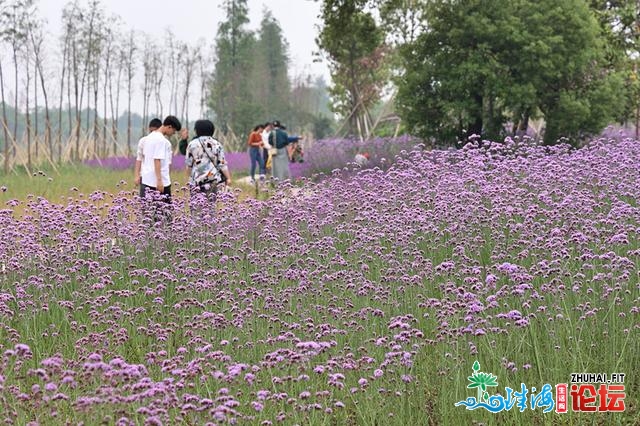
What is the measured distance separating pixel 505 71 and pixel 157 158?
1100 cm

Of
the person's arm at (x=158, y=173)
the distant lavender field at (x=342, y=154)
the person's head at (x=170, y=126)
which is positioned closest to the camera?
the person's arm at (x=158, y=173)

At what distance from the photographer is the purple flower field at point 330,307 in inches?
184

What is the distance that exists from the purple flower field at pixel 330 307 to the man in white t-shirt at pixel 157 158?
1.79 feet

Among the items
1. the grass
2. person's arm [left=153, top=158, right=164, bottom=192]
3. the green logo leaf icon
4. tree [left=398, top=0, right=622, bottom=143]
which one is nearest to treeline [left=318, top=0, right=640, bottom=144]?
tree [left=398, top=0, right=622, bottom=143]

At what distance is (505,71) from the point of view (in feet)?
62.1

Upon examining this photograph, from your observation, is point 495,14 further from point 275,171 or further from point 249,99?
point 249,99

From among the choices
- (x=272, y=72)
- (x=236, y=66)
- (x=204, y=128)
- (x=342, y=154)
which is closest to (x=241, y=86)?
(x=236, y=66)

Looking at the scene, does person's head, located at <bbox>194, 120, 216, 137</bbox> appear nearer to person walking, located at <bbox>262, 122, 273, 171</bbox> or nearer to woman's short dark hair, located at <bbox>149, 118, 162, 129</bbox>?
woman's short dark hair, located at <bbox>149, 118, 162, 129</bbox>

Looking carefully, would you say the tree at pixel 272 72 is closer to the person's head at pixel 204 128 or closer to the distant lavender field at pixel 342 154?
the distant lavender field at pixel 342 154

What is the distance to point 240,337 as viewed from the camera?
6.23 m

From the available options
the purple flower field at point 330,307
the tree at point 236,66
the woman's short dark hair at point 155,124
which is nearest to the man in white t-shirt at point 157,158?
the woman's short dark hair at point 155,124

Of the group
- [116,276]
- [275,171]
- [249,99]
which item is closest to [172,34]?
[249,99]

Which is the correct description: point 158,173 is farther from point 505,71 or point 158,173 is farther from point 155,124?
point 505,71

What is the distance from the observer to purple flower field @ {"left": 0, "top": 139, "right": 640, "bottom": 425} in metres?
4.68
